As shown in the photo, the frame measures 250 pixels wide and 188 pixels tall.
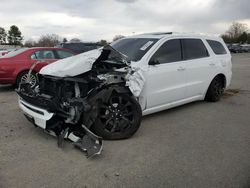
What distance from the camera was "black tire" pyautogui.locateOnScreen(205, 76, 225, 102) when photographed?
22.6 ft

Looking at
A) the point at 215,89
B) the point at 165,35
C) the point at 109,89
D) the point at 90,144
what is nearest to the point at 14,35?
the point at 215,89

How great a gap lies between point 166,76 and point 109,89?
150 cm

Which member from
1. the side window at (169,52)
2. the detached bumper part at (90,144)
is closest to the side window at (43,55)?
the side window at (169,52)

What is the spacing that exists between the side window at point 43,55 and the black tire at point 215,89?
5.26m

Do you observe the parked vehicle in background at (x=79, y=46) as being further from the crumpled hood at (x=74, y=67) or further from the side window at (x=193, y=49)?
the crumpled hood at (x=74, y=67)

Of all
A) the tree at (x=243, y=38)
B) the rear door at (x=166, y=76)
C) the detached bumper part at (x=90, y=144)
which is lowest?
the detached bumper part at (x=90, y=144)

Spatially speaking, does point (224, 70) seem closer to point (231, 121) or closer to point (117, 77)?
point (231, 121)

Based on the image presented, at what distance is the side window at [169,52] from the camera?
17.7ft

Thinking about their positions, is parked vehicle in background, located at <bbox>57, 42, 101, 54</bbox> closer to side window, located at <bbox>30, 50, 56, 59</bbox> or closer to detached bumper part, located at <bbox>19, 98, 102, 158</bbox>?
side window, located at <bbox>30, 50, 56, 59</bbox>

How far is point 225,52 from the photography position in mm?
7281

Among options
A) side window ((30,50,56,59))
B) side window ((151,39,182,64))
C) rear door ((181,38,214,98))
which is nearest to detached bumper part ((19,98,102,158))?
side window ((151,39,182,64))

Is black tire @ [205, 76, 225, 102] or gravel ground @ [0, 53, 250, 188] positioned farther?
black tire @ [205, 76, 225, 102]

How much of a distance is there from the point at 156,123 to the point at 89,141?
5.88 feet

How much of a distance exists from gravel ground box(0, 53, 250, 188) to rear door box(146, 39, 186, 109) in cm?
49
